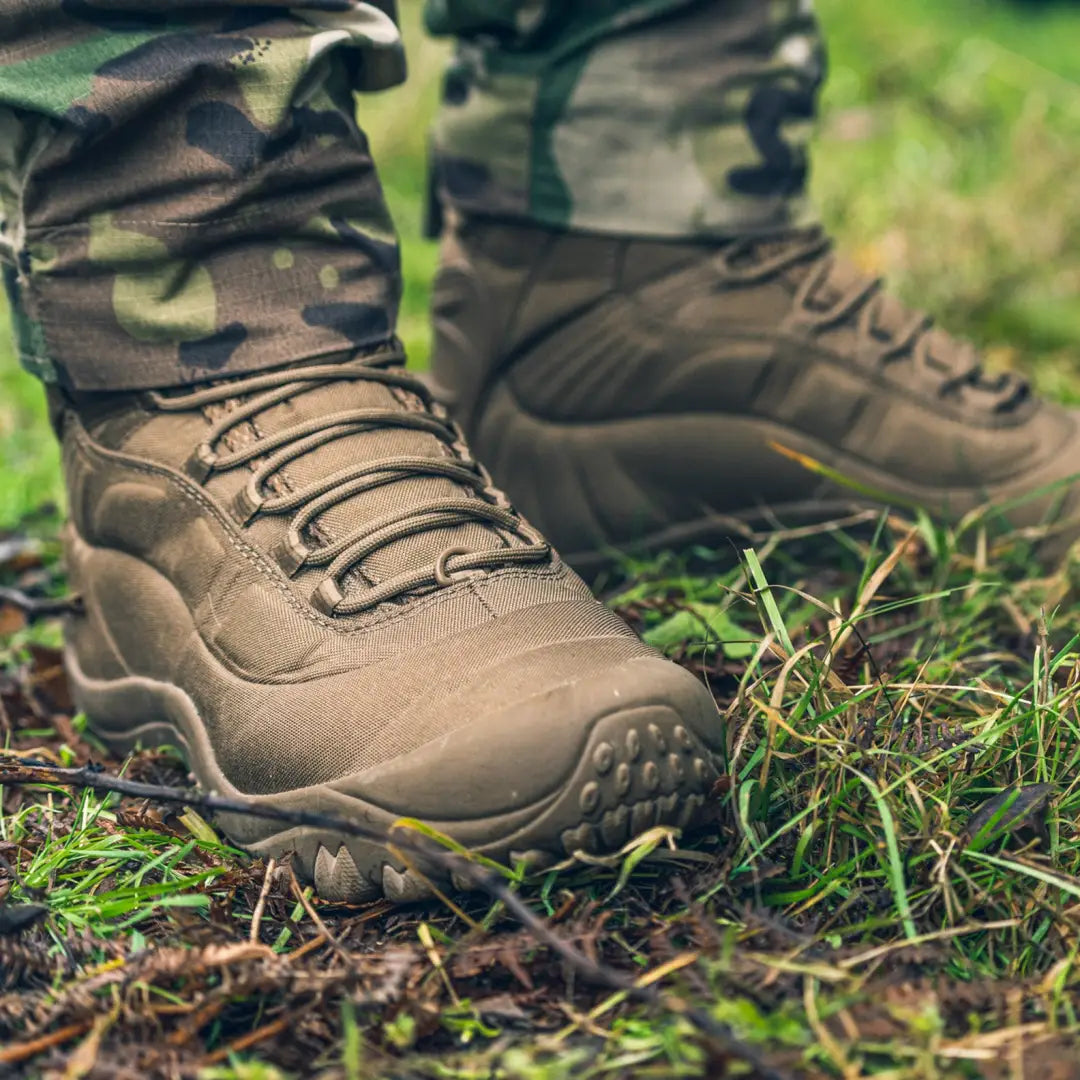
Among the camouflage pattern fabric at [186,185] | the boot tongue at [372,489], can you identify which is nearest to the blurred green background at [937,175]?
the camouflage pattern fabric at [186,185]

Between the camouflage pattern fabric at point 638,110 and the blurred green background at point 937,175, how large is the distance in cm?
116

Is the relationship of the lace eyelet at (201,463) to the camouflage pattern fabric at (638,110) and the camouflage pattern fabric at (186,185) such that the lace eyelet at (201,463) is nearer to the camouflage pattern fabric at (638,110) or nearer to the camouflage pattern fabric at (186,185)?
the camouflage pattern fabric at (186,185)

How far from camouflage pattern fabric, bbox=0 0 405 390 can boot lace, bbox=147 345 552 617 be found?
0.15 ft

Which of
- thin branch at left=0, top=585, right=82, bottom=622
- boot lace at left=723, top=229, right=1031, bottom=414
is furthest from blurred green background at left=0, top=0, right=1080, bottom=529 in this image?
boot lace at left=723, top=229, right=1031, bottom=414

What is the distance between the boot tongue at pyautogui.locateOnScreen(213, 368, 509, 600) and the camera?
1459 millimetres

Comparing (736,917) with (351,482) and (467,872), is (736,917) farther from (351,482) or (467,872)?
(351,482)

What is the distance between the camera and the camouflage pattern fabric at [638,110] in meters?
2.11

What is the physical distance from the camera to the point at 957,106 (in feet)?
19.0

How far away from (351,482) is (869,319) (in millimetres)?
1047

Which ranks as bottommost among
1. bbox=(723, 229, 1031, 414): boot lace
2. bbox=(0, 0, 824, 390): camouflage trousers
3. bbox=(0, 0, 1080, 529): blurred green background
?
bbox=(0, 0, 1080, 529): blurred green background

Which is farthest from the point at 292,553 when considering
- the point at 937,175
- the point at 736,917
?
the point at 937,175

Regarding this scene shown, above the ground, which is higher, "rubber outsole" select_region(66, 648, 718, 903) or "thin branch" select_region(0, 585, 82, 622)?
"rubber outsole" select_region(66, 648, 718, 903)

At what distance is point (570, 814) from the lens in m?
1.24

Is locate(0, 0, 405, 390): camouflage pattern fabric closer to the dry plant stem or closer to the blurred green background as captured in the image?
the dry plant stem
